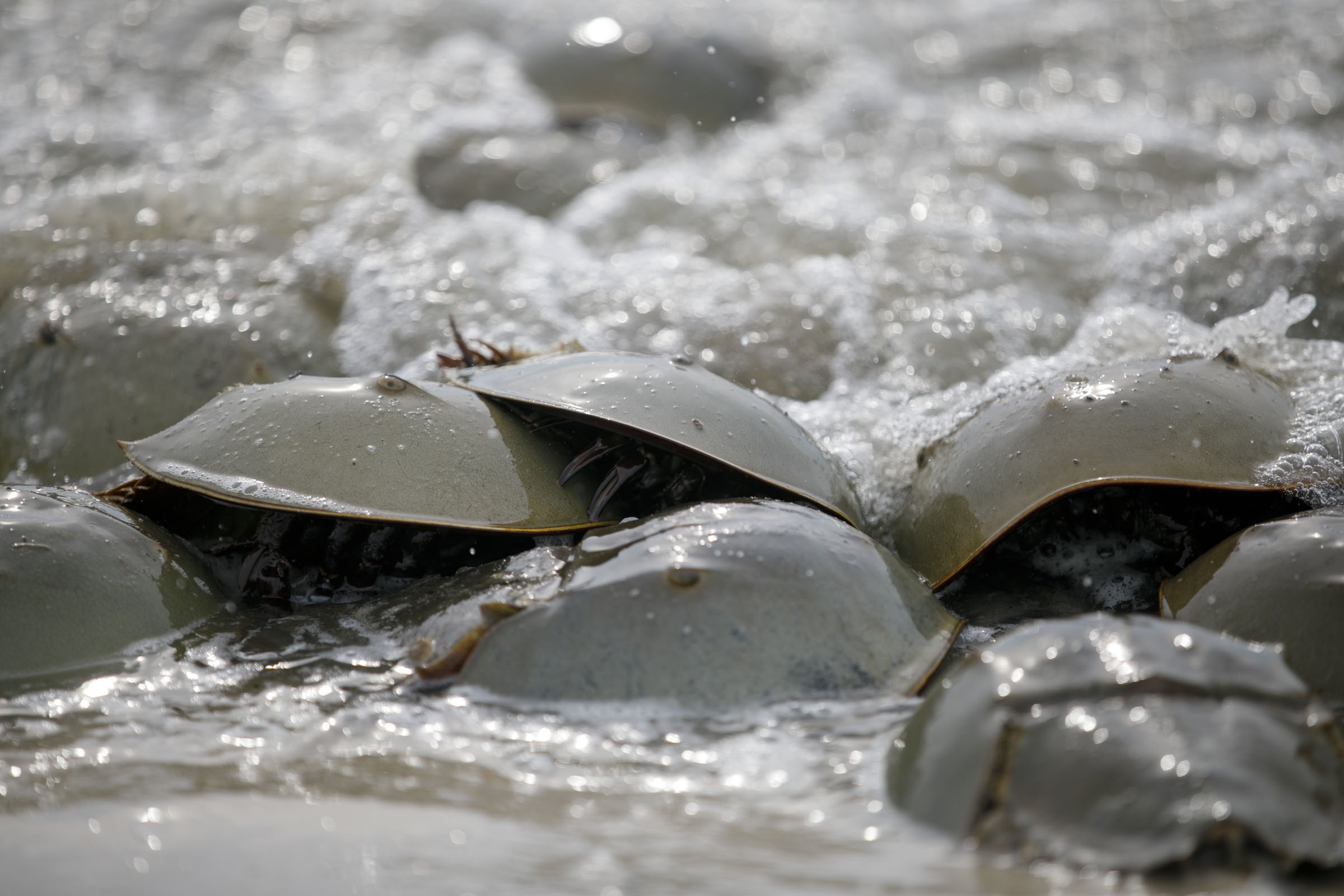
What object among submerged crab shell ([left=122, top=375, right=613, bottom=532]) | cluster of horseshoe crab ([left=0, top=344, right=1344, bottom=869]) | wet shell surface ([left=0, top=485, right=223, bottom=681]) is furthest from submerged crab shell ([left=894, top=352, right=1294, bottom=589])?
wet shell surface ([left=0, top=485, right=223, bottom=681])

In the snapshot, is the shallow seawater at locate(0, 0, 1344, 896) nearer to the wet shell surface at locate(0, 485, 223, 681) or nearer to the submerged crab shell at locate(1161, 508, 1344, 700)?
the wet shell surface at locate(0, 485, 223, 681)

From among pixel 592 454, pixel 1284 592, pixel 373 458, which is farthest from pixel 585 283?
pixel 1284 592

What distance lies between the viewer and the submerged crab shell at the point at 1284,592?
1484 mm

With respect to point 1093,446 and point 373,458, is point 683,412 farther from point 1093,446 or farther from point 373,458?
point 1093,446

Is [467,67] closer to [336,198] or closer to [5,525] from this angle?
[336,198]

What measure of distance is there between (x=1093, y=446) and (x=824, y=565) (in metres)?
0.54

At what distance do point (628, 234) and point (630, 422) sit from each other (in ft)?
8.43

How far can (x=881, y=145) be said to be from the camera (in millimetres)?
5551

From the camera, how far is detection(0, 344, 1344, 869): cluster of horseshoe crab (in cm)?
116

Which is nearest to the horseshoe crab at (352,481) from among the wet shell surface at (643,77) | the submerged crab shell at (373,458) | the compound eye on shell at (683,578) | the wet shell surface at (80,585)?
the submerged crab shell at (373,458)

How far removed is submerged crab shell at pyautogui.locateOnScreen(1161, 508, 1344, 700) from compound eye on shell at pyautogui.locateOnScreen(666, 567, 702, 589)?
716 millimetres

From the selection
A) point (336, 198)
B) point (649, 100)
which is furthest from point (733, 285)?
point (649, 100)

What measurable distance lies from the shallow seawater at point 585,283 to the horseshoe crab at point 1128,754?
50 millimetres

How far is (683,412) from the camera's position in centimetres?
183
